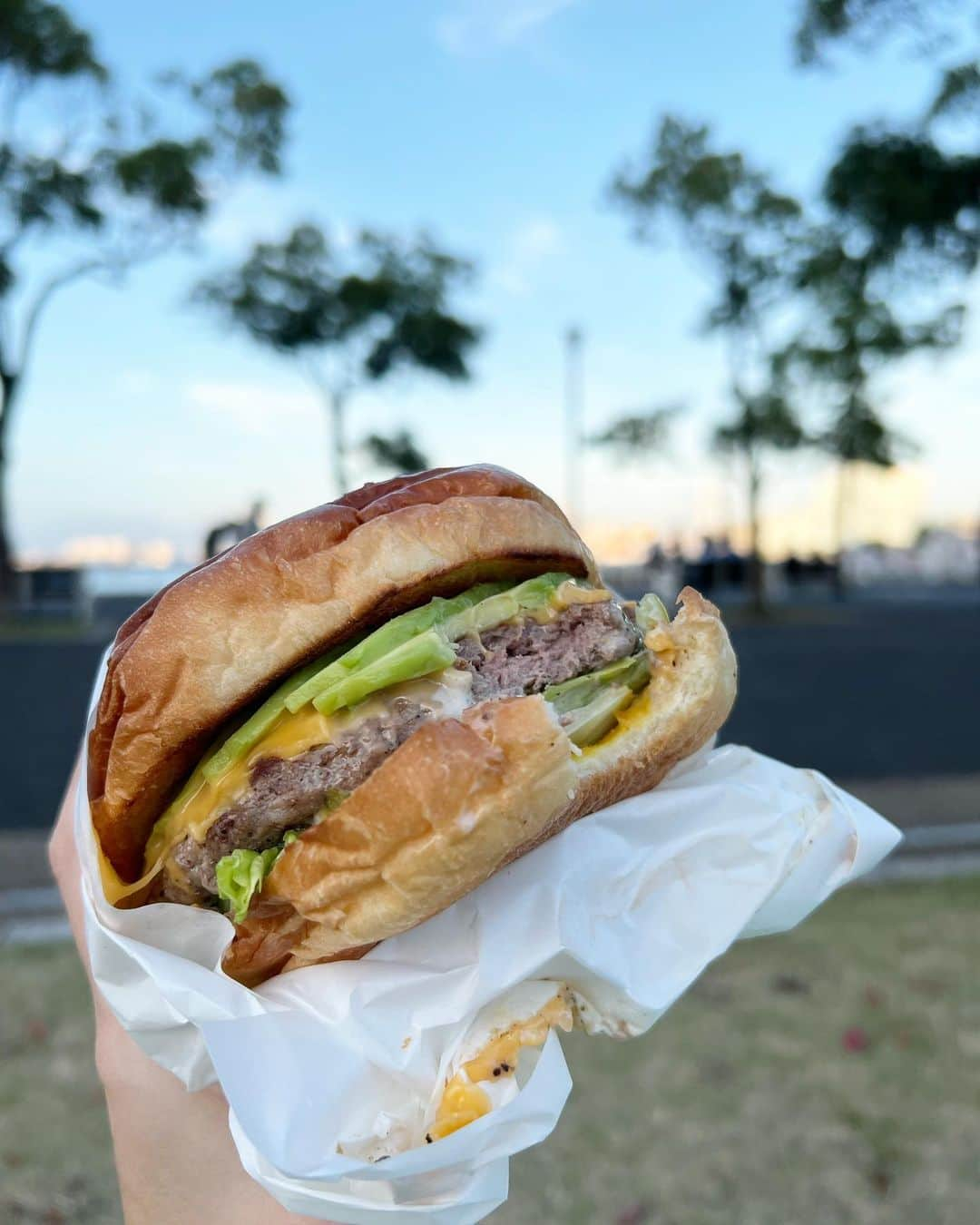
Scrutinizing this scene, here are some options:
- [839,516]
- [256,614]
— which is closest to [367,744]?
[256,614]

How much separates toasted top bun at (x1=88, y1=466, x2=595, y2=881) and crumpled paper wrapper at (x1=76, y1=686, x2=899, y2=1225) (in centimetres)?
21

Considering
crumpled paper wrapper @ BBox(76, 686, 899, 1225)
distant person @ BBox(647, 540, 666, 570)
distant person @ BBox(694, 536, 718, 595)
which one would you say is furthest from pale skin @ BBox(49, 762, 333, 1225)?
distant person @ BBox(647, 540, 666, 570)

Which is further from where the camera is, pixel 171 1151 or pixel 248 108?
pixel 248 108

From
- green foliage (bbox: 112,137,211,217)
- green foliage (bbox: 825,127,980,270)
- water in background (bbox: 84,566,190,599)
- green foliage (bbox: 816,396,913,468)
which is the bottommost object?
water in background (bbox: 84,566,190,599)

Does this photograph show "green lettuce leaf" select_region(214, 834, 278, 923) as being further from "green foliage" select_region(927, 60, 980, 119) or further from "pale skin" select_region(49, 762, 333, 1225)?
"green foliage" select_region(927, 60, 980, 119)

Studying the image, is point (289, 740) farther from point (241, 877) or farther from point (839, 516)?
point (839, 516)

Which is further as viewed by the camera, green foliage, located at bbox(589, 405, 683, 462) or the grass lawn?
green foliage, located at bbox(589, 405, 683, 462)

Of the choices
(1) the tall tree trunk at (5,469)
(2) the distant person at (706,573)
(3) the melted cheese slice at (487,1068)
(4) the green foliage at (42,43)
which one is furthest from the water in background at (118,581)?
(3) the melted cheese slice at (487,1068)

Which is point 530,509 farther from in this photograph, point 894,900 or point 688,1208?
point 894,900

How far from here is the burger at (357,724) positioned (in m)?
1.44

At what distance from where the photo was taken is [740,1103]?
10.1 ft

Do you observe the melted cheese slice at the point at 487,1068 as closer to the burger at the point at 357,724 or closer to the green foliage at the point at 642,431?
the burger at the point at 357,724

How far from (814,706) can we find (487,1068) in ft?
30.0

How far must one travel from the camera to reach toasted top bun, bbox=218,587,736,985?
4.62 feet
